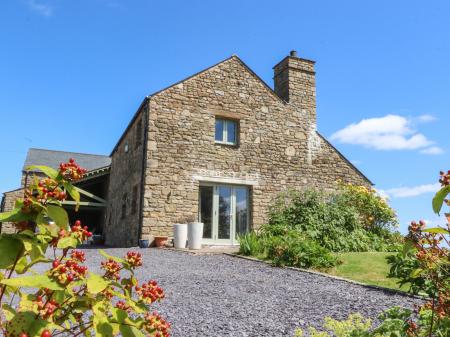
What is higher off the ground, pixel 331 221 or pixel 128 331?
pixel 331 221

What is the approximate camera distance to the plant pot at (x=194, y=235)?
11.7m

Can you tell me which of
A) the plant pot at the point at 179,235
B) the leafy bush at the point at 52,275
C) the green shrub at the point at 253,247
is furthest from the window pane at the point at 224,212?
the leafy bush at the point at 52,275

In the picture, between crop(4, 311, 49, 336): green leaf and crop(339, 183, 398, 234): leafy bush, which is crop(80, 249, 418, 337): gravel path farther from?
crop(339, 183, 398, 234): leafy bush

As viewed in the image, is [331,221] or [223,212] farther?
[223,212]

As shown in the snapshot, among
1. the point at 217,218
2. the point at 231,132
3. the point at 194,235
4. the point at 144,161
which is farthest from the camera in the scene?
the point at 231,132

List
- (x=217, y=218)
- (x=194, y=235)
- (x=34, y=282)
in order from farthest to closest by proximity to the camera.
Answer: (x=217, y=218), (x=194, y=235), (x=34, y=282)

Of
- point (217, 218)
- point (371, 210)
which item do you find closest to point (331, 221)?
point (371, 210)

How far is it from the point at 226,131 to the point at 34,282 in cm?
1296

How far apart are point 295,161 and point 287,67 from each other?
A: 11.9 feet

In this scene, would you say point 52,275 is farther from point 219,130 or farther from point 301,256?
point 219,130

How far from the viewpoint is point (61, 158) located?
30781 mm

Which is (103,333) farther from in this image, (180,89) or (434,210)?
(180,89)

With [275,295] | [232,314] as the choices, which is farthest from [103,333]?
[275,295]

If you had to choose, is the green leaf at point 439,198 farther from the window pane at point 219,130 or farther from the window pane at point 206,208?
the window pane at point 219,130
